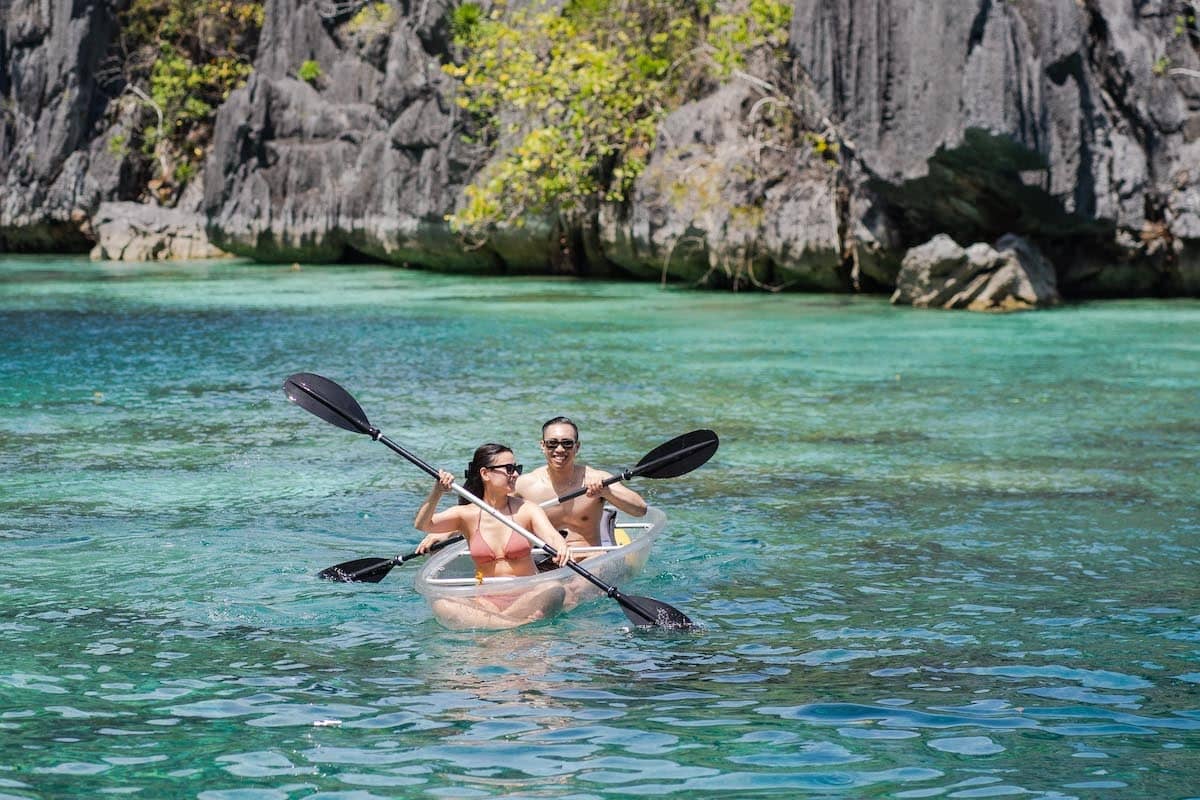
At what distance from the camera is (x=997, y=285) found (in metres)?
21.8

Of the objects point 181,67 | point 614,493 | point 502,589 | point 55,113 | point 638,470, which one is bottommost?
point 502,589

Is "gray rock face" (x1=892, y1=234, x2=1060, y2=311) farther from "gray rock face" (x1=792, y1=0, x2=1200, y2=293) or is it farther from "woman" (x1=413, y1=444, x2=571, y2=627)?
"woman" (x1=413, y1=444, x2=571, y2=627)

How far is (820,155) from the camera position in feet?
79.7

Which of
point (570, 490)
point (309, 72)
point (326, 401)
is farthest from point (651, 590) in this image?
point (309, 72)

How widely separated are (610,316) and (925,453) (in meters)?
10.7

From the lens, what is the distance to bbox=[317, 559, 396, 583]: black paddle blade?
7484 mm

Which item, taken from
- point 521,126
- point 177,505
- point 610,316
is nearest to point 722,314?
point 610,316

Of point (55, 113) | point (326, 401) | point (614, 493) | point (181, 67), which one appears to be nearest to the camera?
point (326, 401)

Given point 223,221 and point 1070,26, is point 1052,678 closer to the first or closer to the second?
point 1070,26

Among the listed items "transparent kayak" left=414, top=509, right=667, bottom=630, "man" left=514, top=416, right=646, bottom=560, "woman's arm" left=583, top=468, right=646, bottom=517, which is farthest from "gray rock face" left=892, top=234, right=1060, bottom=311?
"transparent kayak" left=414, top=509, right=667, bottom=630

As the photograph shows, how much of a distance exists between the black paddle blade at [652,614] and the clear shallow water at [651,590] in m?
0.09

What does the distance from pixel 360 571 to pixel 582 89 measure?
62.4 feet

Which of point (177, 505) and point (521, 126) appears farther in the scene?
point (521, 126)

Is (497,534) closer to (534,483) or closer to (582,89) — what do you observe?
(534,483)
